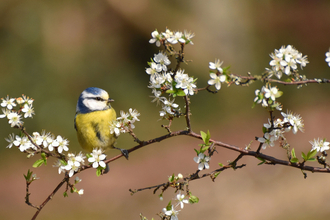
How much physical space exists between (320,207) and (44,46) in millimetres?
5620

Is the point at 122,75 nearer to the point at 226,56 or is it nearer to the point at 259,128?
the point at 226,56

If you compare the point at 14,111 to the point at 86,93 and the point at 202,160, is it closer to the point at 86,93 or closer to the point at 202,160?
the point at 202,160

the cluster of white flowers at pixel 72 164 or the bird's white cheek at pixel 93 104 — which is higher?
the bird's white cheek at pixel 93 104

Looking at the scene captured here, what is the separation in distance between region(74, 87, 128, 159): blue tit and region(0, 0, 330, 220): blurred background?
3.25 m

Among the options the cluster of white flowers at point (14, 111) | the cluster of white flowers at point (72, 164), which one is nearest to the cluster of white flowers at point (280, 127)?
the cluster of white flowers at point (72, 164)

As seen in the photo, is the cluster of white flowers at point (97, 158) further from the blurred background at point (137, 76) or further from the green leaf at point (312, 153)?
the blurred background at point (137, 76)

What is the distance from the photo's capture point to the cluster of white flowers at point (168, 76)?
1.22 m

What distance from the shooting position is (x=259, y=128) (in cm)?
735

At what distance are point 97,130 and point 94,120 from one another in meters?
0.08

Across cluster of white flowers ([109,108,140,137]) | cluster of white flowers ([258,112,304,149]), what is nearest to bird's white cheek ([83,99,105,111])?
cluster of white flowers ([109,108,140,137])

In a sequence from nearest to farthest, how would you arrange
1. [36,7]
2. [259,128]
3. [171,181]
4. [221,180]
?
[171,181], [221,180], [36,7], [259,128]

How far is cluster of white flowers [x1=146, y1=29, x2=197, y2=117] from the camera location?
1.22 metres

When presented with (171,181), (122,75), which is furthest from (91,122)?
(122,75)

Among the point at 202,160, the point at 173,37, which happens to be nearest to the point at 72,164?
the point at 202,160
